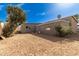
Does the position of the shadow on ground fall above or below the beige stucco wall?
below

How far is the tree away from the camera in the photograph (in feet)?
17.2

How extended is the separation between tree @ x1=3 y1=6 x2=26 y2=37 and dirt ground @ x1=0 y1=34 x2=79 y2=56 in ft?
0.45

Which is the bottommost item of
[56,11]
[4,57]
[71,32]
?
[4,57]

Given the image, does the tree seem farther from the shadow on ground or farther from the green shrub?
the green shrub

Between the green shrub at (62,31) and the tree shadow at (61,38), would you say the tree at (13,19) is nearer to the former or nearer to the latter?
the tree shadow at (61,38)

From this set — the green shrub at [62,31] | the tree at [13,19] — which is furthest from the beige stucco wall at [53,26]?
the tree at [13,19]

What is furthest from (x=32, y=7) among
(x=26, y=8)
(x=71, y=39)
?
(x=71, y=39)

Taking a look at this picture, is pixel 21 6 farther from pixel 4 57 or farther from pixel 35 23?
pixel 4 57

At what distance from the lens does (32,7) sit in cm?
521

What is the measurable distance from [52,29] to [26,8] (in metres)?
0.57

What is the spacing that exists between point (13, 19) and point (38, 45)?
62 cm

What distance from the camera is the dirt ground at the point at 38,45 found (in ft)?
17.0

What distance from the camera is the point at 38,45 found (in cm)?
523

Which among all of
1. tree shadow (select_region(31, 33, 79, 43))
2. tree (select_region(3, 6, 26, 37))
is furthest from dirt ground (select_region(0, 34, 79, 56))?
tree (select_region(3, 6, 26, 37))
